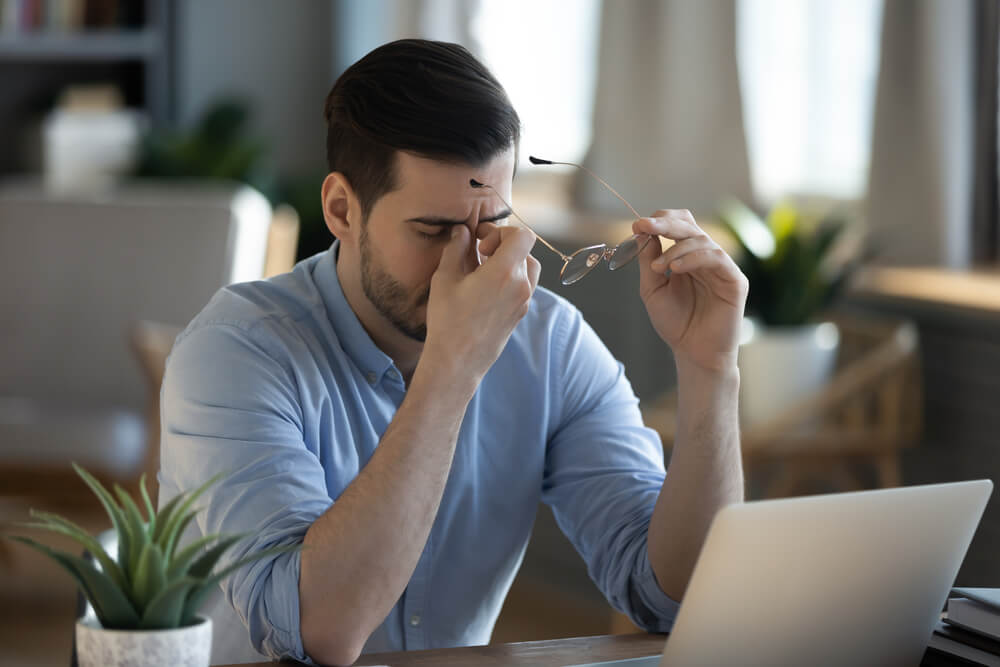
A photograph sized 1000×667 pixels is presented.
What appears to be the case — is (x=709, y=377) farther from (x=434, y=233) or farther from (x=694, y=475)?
(x=434, y=233)

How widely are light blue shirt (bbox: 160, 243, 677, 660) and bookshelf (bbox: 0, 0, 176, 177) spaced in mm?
3152

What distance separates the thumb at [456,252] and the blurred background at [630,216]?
1319 mm

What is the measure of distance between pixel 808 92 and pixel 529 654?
241 cm

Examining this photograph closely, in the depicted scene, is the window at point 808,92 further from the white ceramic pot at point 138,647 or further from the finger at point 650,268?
the white ceramic pot at point 138,647

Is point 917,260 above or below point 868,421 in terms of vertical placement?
above

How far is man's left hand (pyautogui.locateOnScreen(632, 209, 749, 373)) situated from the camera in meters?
1.26

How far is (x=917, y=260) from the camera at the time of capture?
9.26ft

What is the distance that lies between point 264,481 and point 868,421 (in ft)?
5.98

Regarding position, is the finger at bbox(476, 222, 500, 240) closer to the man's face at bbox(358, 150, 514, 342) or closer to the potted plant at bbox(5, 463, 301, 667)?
the man's face at bbox(358, 150, 514, 342)

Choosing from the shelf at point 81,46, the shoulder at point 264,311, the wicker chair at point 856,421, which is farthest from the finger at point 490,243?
the shelf at point 81,46

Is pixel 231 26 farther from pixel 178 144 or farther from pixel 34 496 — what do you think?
pixel 34 496

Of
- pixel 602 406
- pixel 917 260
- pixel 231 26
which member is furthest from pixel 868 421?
pixel 231 26

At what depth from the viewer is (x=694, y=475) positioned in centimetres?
132

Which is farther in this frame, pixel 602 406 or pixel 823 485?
pixel 823 485
